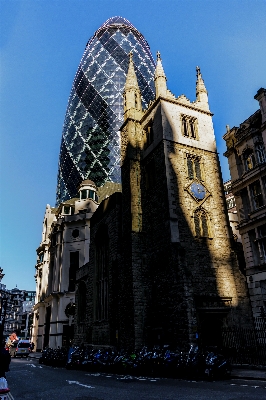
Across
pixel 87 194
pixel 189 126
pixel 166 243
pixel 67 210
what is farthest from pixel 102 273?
pixel 67 210

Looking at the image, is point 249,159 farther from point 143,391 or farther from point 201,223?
point 143,391

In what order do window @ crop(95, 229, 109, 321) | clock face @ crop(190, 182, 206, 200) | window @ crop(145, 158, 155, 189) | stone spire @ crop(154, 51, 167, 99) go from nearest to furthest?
1. clock face @ crop(190, 182, 206, 200)
2. window @ crop(145, 158, 155, 189)
3. window @ crop(95, 229, 109, 321)
4. stone spire @ crop(154, 51, 167, 99)

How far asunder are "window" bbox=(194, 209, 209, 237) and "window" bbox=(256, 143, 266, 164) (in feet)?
17.3

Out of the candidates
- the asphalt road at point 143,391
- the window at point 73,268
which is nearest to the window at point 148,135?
the asphalt road at point 143,391

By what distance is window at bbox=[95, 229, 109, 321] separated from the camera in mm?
25500

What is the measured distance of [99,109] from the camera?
2680 inches

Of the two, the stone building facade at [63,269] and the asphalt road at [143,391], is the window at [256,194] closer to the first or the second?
the asphalt road at [143,391]

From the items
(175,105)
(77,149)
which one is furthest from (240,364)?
(77,149)

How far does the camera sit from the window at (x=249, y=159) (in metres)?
22.0

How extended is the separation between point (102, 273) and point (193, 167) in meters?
11.9

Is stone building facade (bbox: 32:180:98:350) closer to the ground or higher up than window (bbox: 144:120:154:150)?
closer to the ground

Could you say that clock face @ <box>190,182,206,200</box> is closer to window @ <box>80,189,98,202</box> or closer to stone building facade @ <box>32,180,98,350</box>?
stone building facade @ <box>32,180,98,350</box>

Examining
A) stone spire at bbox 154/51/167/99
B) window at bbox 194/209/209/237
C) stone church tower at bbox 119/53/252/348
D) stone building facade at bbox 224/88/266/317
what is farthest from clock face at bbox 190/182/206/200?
stone spire at bbox 154/51/167/99

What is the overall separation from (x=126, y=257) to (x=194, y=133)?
1178 centimetres
